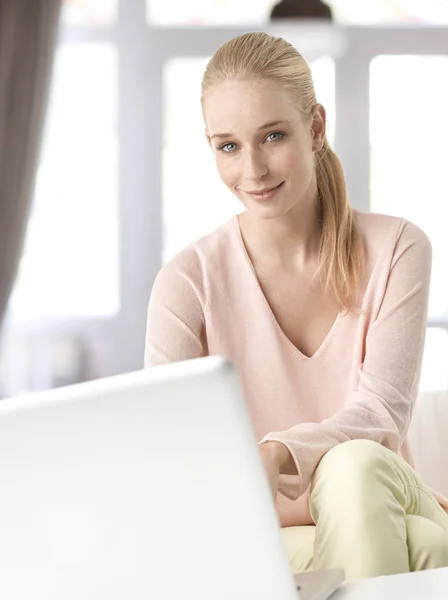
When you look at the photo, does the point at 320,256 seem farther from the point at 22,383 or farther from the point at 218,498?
the point at 22,383

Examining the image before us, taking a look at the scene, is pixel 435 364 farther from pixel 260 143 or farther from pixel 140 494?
pixel 140 494

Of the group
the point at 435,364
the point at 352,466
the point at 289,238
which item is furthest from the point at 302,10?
the point at 352,466

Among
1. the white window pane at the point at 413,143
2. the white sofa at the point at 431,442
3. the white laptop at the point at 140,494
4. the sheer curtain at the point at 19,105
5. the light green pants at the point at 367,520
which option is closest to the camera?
the white laptop at the point at 140,494

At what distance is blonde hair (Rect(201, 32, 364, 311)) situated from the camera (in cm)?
153

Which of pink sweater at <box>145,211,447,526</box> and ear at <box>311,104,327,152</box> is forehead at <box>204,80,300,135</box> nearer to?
ear at <box>311,104,327,152</box>

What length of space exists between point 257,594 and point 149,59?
4.41 m

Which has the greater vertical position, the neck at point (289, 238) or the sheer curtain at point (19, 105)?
the sheer curtain at point (19, 105)

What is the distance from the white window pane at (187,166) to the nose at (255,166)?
10.7ft

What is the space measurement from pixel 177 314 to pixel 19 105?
3.34 metres

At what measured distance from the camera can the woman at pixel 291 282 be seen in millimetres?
1504

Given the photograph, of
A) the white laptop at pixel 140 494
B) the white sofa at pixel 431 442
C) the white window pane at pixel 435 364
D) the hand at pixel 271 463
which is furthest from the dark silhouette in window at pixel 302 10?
the white laptop at pixel 140 494

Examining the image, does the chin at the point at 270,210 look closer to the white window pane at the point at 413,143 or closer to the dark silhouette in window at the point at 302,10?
the dark silhouette in window at the point at 302,10

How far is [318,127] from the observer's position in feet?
5.38

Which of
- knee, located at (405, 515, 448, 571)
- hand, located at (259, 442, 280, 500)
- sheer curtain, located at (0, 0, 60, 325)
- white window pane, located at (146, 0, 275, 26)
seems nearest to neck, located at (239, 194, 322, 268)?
hand, located at (259, 442, 280, 500)
